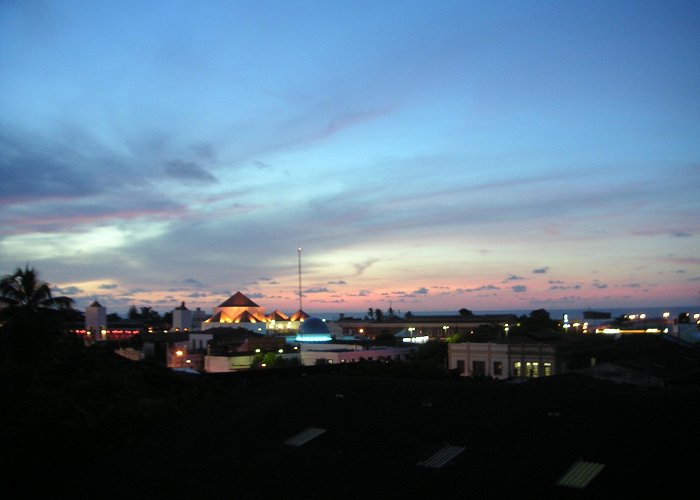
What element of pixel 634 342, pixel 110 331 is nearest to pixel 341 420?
pixel 634 342

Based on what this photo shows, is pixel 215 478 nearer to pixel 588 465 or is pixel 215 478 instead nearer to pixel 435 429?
pixel 435 429

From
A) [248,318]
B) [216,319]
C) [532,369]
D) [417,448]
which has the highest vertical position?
[248,318]

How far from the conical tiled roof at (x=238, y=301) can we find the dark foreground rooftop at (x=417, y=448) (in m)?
93.8

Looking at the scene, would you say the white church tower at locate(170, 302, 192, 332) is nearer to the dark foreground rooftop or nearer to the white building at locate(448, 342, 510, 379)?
the white building at locate(448, 342, 510, 379)

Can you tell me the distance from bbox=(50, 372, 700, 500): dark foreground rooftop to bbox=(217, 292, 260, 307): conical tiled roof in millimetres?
93792

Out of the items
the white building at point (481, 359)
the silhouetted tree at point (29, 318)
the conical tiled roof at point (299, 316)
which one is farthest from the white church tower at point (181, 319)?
the silhouetted tree at point (29, 318)

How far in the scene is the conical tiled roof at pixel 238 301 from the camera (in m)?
117

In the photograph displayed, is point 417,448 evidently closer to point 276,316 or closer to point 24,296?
point 24,296

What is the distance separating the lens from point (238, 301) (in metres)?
118

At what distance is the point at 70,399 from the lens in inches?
1016

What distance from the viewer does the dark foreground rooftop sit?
47.9 feet

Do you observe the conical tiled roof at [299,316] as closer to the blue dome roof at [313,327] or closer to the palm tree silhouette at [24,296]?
the blue dome roof at [313,327]

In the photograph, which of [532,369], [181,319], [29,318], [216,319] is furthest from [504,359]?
[181,319]

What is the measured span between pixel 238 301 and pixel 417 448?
103 meters
